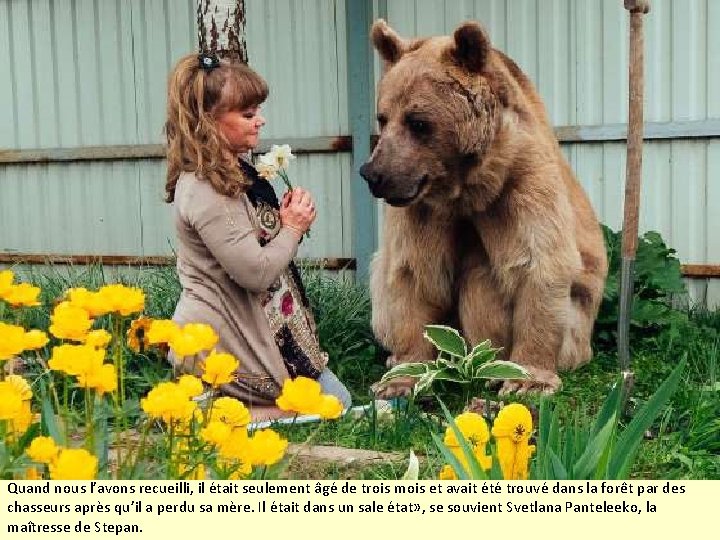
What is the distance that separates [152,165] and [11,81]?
1588 mm

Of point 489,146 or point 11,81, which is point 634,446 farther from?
point 11,81

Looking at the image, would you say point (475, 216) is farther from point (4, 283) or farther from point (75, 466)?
point (75, 466)

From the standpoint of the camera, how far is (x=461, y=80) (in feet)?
13.2

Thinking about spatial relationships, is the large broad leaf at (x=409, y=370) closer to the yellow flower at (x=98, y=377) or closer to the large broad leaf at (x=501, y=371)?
the large broad leaf at (x=501, y=371)

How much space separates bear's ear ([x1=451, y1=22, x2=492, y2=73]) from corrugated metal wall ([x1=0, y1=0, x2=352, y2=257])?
11.5ft

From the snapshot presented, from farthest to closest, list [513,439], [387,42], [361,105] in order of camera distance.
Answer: [361,105] → [387,42] → [513,439]

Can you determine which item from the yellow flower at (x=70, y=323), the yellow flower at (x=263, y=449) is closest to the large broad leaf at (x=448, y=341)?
the yellow flower at (x=70, y=323)

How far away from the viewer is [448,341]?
434cm

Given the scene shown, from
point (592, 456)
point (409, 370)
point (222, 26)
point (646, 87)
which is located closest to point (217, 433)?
point (592, 456)

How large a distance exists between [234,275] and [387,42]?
1.13 meters

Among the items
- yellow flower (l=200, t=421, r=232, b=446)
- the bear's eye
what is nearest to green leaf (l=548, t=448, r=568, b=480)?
yellow flower (l=200, t=421, r=232, b=446)

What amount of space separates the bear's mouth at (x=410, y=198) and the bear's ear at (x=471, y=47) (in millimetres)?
456

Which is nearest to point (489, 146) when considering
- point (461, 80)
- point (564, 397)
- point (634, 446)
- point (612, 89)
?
point (461, 80)
